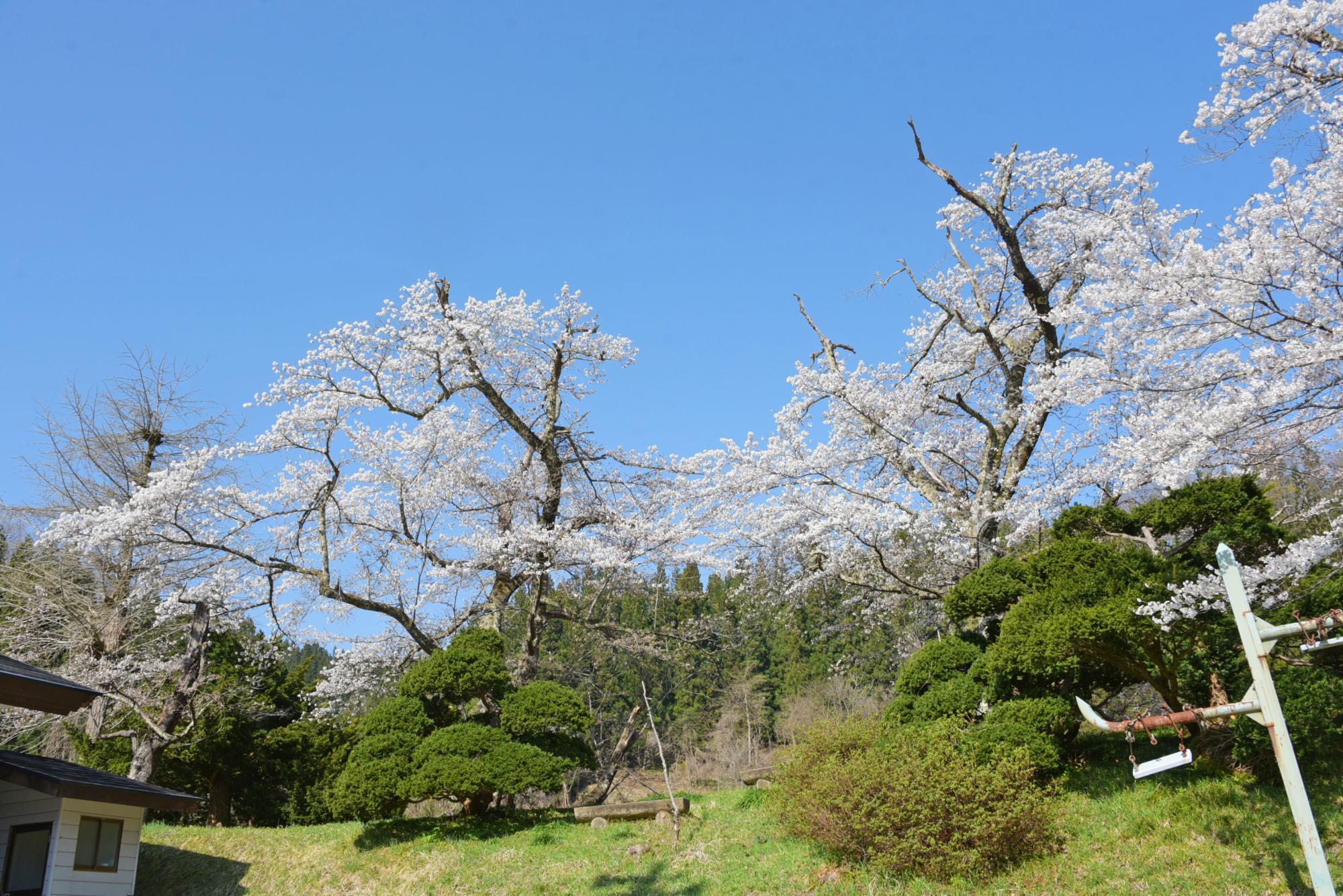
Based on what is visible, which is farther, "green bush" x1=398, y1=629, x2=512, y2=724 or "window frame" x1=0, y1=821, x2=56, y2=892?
"green bush" x1=398, y1=629, x2=512, y2=724

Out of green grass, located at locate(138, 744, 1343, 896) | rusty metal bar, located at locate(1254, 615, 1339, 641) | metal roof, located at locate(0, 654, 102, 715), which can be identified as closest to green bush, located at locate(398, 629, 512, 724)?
green grass, located at locate(138, 744, 1343, 896)

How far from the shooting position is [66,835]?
9711 mm

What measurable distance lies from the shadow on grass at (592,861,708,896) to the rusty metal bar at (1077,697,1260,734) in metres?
5.29

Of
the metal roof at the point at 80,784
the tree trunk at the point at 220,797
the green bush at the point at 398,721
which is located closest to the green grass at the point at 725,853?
the green bush at the point at 398,721

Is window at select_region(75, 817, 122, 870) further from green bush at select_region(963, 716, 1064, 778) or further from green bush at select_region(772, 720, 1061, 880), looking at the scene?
green bush at select_region(963, 716, 1064, 778)

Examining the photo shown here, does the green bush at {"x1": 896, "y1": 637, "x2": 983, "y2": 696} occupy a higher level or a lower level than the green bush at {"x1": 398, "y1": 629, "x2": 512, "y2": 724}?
lower

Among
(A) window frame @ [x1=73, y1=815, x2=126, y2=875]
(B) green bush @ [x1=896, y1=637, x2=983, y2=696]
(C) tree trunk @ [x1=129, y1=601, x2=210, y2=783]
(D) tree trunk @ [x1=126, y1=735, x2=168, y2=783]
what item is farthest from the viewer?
(D) tree trunk @ [x1=126, y1=735, x2=168, y2=783]

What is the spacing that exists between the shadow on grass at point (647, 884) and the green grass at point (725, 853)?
0.06ft

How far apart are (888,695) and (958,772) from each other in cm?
1863

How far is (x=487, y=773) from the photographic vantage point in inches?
454

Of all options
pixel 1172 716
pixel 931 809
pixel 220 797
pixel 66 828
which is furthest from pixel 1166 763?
pixel 220 797

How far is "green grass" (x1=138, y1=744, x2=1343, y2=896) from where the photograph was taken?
23.8 ft

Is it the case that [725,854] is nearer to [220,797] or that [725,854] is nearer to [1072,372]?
[1072,372]

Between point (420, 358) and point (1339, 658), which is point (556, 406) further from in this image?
point (1339, 658)
